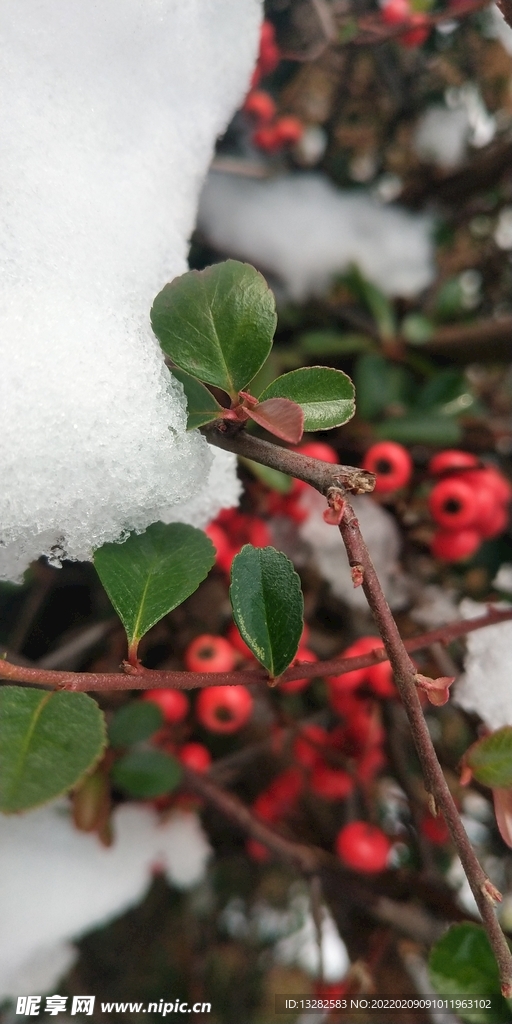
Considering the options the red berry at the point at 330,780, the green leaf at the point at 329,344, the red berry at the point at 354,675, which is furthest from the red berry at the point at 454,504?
the red berry at the point at 330,780

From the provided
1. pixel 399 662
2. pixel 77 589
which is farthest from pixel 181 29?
pixel 77 589

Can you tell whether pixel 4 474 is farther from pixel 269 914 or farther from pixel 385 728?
pixel 269 914

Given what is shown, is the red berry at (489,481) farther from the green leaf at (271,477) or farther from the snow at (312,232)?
the snow at (312,232)

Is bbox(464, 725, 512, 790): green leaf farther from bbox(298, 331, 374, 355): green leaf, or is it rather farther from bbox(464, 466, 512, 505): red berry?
bbox(298, 331, 374, 355): green leaf

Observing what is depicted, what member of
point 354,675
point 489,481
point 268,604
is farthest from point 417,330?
point 268,604

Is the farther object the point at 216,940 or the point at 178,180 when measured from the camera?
the point at 216,940

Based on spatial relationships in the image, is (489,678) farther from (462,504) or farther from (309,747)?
(309,747)
